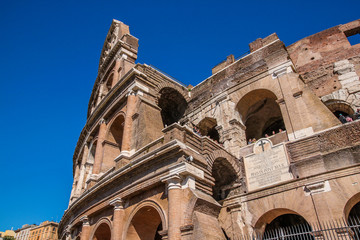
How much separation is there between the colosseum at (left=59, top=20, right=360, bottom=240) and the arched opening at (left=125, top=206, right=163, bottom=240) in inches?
1.5

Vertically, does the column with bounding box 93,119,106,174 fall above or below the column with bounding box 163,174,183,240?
above

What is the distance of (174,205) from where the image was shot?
8352mm

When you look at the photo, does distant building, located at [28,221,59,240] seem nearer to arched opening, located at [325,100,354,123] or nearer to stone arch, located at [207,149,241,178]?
stone arch, located at [207,149,241,178]

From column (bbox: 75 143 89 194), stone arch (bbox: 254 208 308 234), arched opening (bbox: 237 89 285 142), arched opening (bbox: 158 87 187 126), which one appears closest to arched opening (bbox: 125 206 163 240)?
stone arch (bbox: 254 208 308 234)

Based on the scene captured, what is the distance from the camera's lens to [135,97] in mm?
14039

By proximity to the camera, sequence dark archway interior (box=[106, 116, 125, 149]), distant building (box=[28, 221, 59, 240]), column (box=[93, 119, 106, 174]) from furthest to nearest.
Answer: distant building (box=[28, 221, 59, 240]) → dark archway interior (box=[106, 116, 125, 149]) → column (box=[93, 119, 106, 174])

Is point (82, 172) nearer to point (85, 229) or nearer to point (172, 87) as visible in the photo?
point (85, 229)

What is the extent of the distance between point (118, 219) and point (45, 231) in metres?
46.1

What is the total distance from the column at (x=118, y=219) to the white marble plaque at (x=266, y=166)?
4912mm

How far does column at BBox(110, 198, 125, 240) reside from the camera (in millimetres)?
9982

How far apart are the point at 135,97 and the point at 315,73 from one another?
930 cm

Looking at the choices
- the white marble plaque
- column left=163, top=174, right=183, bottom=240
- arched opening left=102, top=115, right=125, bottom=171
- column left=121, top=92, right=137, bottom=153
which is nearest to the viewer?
column left=163, top=174, right=183, bottom=240

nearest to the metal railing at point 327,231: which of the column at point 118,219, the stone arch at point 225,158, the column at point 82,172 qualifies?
the stone arch at point 225,158

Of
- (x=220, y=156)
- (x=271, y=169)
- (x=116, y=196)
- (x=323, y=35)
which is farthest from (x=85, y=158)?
(x=323, y=35)
